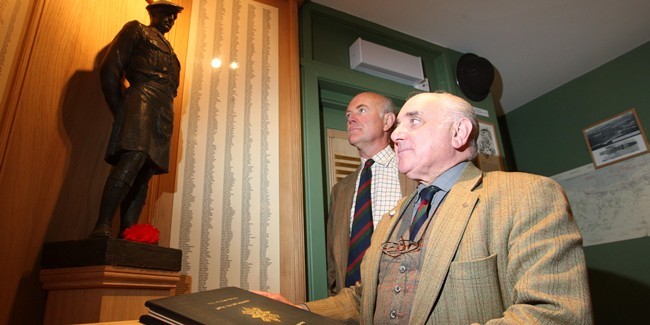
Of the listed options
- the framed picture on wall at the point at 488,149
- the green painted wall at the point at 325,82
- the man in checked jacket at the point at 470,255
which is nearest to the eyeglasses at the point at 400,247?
the man in checked jacket at the point at 470,255

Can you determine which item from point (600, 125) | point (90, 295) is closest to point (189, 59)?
point (90, 295)

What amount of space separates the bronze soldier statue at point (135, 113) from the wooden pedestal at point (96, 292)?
172 millimetres

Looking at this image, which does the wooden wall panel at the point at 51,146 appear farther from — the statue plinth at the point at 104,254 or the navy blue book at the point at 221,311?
the navy blue book at the point at 221,311

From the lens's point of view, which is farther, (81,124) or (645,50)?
(645,50)

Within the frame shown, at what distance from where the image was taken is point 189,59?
6.79 ft

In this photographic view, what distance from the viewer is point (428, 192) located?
114cm

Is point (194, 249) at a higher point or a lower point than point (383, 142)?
lower

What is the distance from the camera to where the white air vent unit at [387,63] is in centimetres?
276

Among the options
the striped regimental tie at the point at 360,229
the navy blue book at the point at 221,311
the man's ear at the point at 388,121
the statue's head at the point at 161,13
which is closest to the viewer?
the navy blue book at the point at 221,311

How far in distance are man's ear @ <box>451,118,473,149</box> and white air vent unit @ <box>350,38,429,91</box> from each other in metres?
1.65

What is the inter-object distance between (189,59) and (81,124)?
0.75 metres

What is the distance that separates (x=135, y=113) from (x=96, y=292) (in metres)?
0.60

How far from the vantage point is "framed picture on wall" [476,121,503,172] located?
10.1 feet

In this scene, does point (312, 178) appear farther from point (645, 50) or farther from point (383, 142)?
point (645, 50)
